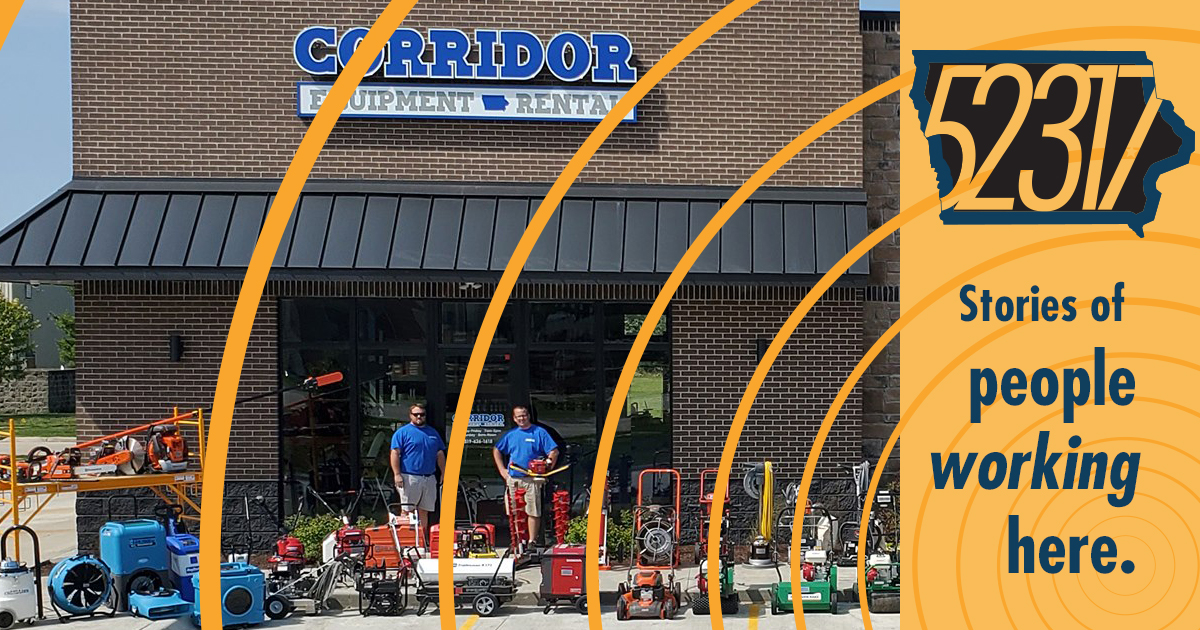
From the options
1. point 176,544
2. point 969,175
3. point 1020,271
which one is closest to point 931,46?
point 969,175

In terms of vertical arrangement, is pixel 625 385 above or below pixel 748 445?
above

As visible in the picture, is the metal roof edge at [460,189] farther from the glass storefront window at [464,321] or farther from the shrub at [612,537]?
the shrub at [612,537]

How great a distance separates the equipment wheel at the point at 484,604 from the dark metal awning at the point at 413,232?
392 cm

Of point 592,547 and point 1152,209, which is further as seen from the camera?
point 1152,209

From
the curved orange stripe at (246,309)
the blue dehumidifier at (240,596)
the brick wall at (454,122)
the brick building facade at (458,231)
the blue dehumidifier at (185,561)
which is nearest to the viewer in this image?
the curved orange stripe at (246,309)

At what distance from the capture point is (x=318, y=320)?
A: 16.7 meters

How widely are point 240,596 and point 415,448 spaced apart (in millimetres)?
3454

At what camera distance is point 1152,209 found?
637 inches

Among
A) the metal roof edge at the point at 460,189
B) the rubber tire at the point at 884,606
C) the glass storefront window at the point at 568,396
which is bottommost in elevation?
the rubber tire at the point at 884,606

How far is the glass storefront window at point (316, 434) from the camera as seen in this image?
54.6 feet

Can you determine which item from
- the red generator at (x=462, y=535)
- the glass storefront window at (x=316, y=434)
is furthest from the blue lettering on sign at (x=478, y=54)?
the red generator at (x=462, y=535)

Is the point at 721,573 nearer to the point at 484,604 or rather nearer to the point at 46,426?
the point at 484,604

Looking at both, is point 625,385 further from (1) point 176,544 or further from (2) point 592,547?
(1) point 176,544

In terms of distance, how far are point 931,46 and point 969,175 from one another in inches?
74.4
